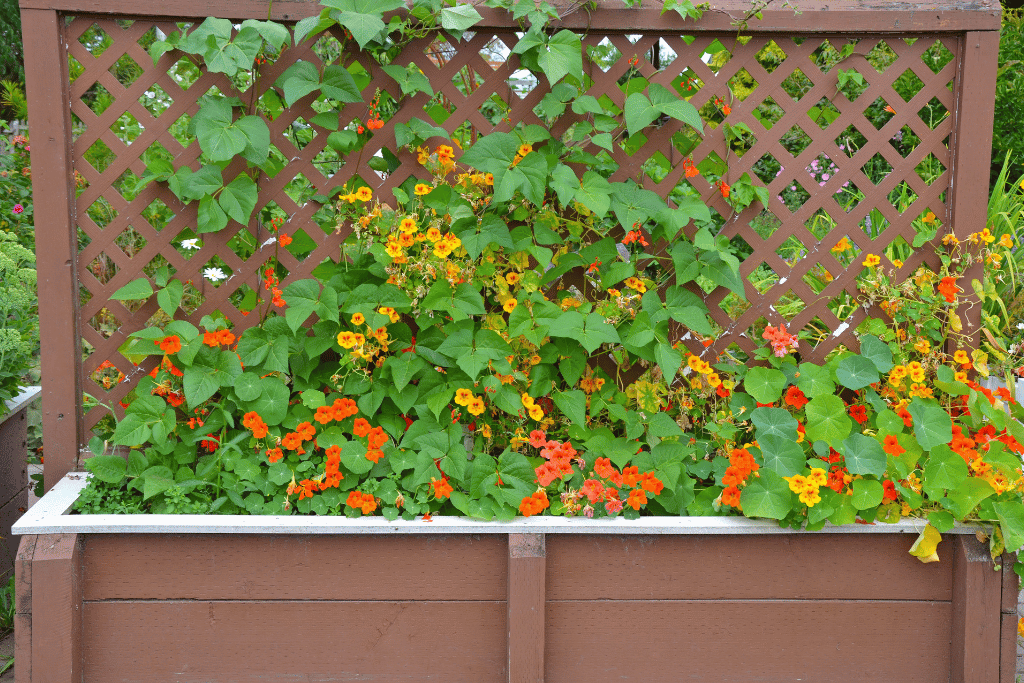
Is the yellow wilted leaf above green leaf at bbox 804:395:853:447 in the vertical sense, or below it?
below

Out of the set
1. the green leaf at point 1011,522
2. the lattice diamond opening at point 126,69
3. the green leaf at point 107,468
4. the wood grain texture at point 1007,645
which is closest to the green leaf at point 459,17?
the green leaf at point 107,468

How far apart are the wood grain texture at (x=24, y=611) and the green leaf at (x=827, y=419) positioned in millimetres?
1949

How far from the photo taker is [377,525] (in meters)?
1.69

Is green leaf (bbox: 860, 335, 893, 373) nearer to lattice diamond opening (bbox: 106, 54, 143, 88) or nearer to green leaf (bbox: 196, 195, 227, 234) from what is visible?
green leaf (bbox: 196, 195, 227, 234)

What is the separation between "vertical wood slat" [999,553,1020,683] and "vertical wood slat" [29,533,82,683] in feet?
A: 7.54

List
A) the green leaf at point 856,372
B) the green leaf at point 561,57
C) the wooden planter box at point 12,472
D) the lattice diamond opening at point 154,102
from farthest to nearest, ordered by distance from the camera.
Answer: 1. the lattice diamond opening at point 154,102
2. the wooden planter box at point 12,472
3. the green leaf at point 856,372
4. the green leaf at point 561,57

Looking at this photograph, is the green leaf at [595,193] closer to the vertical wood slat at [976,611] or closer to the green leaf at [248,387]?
the green leaf at [248,387]

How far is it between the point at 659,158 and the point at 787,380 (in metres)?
0.74

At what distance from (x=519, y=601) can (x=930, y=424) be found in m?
1.15

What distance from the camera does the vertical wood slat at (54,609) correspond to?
1644 millimetres

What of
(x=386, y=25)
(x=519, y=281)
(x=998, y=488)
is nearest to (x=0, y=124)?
(x=386, y=25)

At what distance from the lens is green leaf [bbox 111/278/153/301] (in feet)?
5.91

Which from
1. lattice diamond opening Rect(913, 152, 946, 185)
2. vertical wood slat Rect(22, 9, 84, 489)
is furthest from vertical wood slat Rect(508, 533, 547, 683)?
lattice diamond opening Rect(913, 152, 946, 185)

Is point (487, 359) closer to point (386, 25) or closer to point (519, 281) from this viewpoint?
point (519, 281)
